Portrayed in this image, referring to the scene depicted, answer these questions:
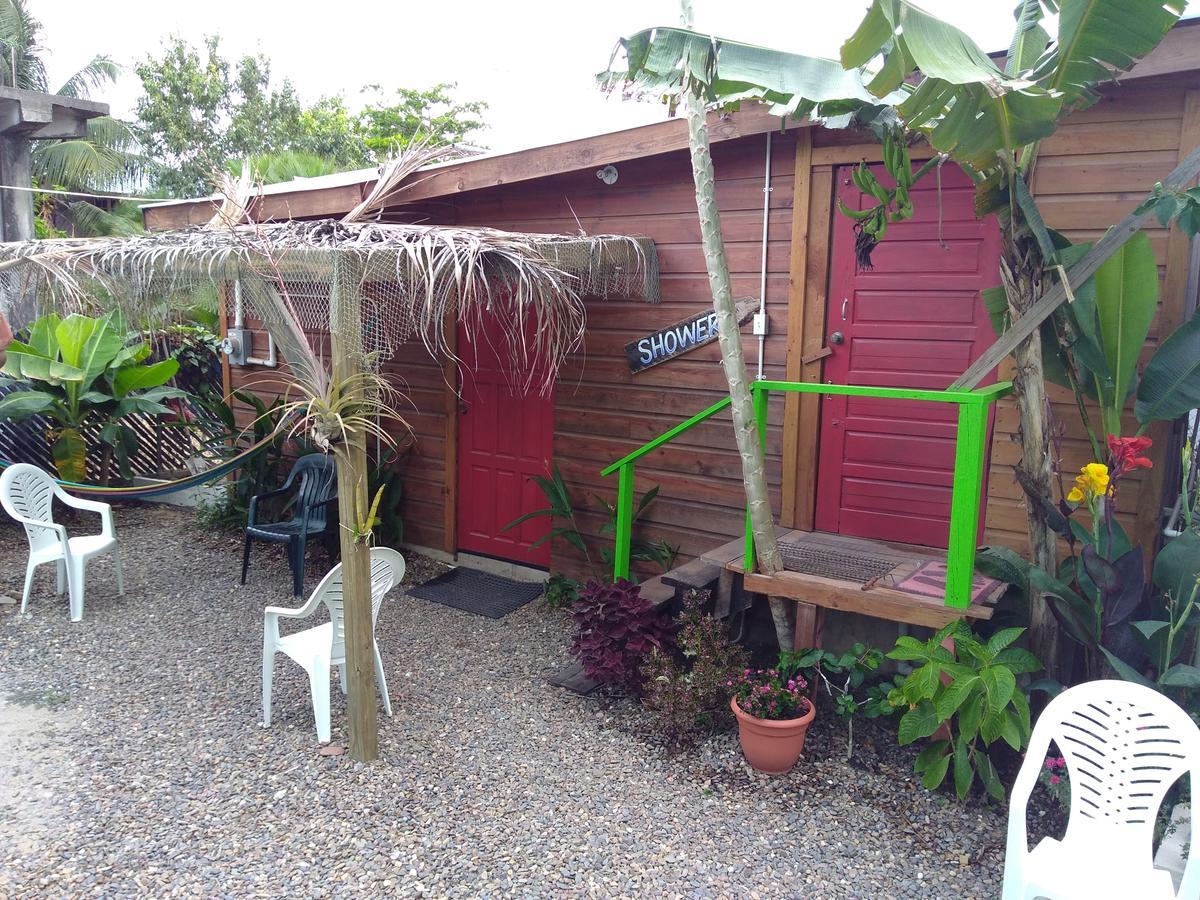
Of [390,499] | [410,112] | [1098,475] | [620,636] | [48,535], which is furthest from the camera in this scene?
[410,112]

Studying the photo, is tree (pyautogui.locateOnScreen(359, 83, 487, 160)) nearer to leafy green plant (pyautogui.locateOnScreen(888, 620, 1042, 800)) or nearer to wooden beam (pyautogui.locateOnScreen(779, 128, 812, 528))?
wooden beam (pyautogui.locateOnScreen(779, 128, 812, 528))

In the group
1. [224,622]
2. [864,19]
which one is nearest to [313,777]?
[224,622]

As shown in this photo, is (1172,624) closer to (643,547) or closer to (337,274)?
(643,547)

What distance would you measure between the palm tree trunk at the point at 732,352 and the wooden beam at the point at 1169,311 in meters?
1.60

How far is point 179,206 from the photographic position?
671 cm

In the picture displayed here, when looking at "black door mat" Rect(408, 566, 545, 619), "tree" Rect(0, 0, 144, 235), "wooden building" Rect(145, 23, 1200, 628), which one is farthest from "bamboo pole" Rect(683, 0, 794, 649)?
"tree" Rect(0, 0, 144, 235)

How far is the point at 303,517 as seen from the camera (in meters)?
6.07

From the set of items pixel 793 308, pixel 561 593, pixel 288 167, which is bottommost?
pixel 561 593

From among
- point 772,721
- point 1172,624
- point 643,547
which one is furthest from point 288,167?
point 1172,624

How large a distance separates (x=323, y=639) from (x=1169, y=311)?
13.0ft

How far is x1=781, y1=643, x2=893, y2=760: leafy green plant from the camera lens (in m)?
3.68

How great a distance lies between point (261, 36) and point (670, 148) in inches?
900

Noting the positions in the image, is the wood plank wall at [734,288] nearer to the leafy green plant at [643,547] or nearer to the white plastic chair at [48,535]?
the leafy green plant at [643,547]

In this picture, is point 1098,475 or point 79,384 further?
point 79,384
